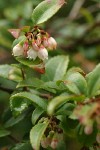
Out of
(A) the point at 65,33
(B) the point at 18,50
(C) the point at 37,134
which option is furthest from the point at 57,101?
(A) the point at 65,33

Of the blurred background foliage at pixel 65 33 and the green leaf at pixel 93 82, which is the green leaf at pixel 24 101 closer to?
the green leaf at pixel 93 82

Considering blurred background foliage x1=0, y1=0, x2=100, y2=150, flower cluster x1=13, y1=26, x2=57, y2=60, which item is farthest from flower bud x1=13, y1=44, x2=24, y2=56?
blurred background foliage x1=0, y1=0, x2=100, y2=150

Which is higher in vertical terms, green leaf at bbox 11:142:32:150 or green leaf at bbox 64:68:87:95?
green leaf at bbox 64:68:87:95

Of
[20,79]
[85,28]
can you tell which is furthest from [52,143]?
[85,28]

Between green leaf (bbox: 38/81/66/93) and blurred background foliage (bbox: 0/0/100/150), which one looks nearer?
green leaf (bbox: 38/81/66/93)

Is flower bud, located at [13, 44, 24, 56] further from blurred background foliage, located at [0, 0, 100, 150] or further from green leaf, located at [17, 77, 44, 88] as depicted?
blurred background foliage, located at [0, 0, 100, 150]

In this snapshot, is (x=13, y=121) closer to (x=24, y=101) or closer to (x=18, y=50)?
(x=24, y=101)
